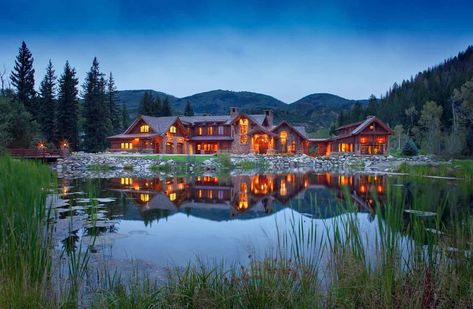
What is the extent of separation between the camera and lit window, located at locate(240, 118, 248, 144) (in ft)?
165

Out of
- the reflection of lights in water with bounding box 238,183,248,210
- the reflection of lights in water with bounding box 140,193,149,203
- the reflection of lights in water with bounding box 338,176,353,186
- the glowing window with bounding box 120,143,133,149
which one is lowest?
the reflection of lights in water with bounding box 238,183,248,210

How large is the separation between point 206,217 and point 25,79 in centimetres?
4348

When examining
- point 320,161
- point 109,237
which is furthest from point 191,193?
point 320,161

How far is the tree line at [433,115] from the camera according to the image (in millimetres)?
38322

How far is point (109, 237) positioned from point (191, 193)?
9.82 m

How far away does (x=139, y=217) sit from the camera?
11852 mm

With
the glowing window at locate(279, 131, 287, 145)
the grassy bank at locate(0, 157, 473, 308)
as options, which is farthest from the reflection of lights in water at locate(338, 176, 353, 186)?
the glowing window at locate(279, 131, 287, 145)

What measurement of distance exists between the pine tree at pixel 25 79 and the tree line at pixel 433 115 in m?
48.9

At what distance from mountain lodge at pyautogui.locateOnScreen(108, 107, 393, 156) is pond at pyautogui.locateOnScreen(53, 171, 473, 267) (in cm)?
2982

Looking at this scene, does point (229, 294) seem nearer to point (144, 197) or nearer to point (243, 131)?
point (144, 197)

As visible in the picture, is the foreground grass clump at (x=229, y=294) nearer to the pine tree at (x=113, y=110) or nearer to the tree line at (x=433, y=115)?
the tree line at (x=433, y=115)

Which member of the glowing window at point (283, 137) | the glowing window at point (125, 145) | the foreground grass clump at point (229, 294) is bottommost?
the foreground grass clump at point (229, 294)

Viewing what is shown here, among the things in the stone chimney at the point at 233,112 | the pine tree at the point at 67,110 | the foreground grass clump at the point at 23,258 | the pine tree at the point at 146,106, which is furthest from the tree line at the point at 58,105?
the foreground grass clump at the point at 23,258

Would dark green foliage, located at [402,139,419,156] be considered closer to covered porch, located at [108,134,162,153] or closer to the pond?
the pond
